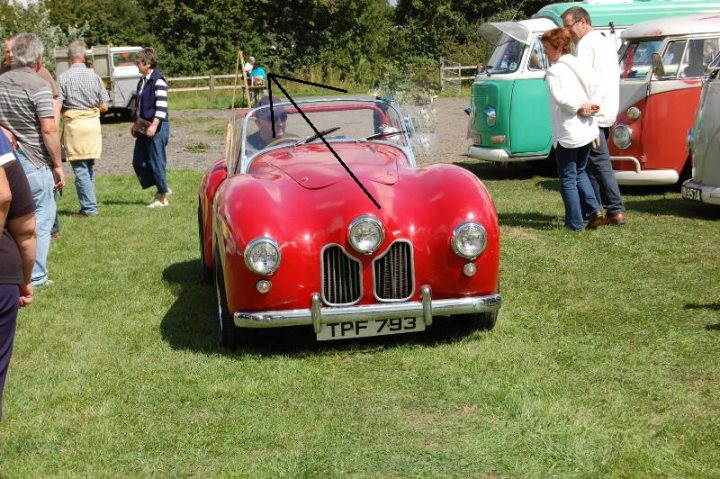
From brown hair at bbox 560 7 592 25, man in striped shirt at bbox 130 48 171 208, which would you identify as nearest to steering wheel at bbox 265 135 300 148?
brown hair at bbox 560 7 592 25

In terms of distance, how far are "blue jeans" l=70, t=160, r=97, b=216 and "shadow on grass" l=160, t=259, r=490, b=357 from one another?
483cm

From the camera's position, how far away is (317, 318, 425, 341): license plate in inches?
225

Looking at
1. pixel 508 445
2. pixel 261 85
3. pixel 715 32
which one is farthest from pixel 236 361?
pixel 261 85

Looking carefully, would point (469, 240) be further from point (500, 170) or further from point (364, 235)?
point (500, 170)

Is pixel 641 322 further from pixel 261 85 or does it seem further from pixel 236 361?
pixel 261 85

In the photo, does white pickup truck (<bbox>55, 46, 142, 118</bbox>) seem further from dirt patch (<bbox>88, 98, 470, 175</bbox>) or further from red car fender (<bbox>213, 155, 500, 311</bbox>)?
red car fender (<bbox>213, 155, 500, 311</bbox>)

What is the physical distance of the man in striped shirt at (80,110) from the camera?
37.2 ft

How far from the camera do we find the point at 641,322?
6262 millimetres

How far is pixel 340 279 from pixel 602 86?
4.24m

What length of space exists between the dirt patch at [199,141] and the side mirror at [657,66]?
5324 mm

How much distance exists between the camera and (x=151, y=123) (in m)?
11.8

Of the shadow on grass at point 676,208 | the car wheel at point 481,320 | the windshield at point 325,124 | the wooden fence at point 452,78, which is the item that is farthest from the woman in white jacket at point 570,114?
the wooden fence at point 452,78

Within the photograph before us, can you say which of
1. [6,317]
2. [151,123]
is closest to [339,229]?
[6,317]

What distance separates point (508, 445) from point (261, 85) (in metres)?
27.3
